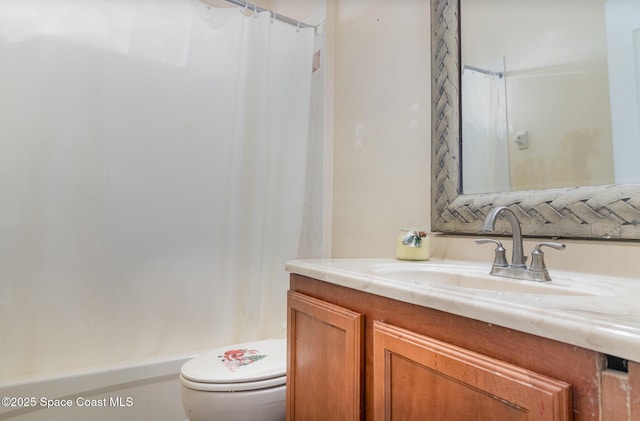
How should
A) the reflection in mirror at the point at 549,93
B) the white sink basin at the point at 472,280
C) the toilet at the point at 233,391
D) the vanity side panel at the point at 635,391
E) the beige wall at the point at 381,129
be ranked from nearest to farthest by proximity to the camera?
the vanity side panel at the point at 635,391
the white sink basin at the point at 472,280
the reflection in mirror at the point at 549,93
the toilet at the point at 233,391
the beige wall at the point at 381,129

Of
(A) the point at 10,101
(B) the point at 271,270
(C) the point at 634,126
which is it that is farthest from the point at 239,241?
(C) the point at 634,126

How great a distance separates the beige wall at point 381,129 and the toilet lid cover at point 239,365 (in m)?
0.55

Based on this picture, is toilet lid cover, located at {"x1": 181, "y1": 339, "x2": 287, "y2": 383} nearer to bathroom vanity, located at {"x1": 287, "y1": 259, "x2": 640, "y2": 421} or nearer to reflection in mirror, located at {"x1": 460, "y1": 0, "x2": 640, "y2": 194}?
bathroom vanity, located at {"x1": 287, "y1": 259, "x2": 640, "y2": 421}

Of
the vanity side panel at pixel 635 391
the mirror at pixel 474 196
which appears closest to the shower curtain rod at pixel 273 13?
the mirror at pixel 474 196

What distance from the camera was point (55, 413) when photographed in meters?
1.16

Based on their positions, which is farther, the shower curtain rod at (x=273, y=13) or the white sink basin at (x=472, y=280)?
the shower curtain rod at (x=273, y=13)

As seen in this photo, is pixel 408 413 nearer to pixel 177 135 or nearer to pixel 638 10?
pixel 638 10

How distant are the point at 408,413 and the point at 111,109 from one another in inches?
54.5

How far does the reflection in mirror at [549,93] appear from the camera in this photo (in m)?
0.74

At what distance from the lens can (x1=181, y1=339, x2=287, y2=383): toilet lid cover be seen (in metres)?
1.00

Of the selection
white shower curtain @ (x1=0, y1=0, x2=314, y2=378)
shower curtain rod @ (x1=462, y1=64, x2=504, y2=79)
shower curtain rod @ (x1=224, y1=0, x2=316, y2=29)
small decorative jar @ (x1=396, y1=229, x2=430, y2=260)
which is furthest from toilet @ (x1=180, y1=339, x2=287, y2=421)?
shower curtain rod @ (x1=224, y1=0, x2=316, y2=29)

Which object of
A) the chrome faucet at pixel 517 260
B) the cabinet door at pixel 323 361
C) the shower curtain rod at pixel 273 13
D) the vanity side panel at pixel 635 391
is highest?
the shower curtain rod at pixel 273 13

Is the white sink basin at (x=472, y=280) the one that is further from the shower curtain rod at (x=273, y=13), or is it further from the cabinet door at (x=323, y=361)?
the shower curtain rod at (x=273, y=13)

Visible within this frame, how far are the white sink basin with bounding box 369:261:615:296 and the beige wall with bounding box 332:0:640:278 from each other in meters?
0.17
